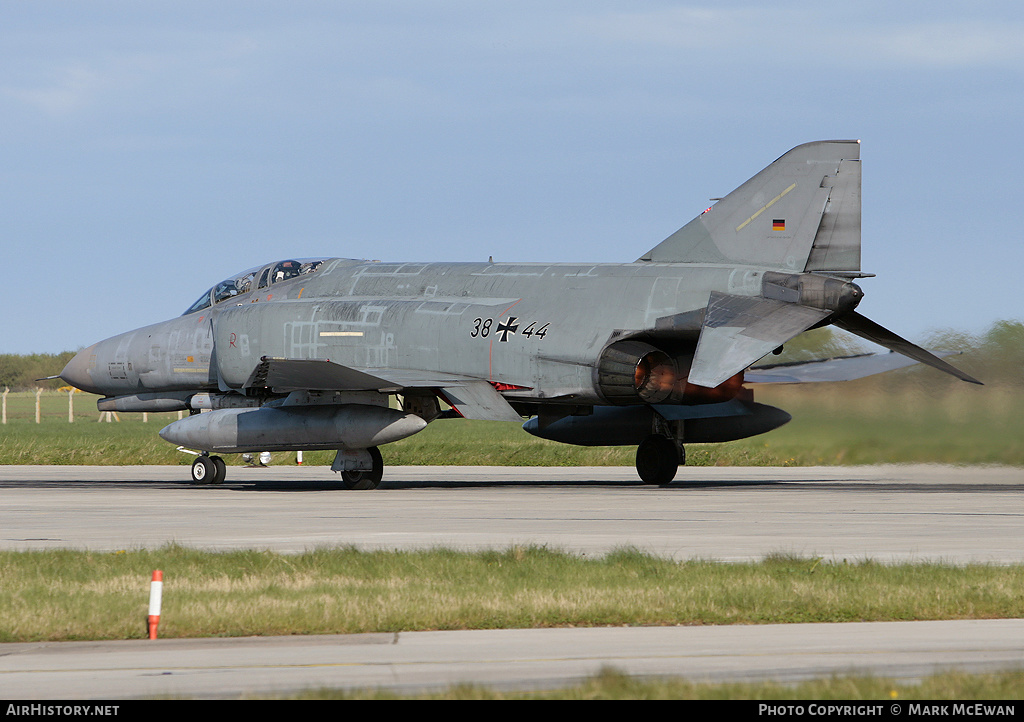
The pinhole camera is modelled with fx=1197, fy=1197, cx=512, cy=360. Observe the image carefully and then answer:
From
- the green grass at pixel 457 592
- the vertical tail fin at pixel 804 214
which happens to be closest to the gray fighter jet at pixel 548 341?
the vertical tail fin at pixel 804 214

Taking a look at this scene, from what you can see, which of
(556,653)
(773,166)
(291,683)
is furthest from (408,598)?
(773,166)

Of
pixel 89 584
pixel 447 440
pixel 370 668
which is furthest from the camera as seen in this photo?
pixel 447 440

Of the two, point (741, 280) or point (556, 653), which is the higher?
point (741, 280)

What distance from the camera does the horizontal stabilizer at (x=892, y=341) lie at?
2273 cm

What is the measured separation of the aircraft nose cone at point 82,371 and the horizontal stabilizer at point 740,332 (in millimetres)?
14544

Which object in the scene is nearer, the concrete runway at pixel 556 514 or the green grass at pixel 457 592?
the green grass at pixel 457 592

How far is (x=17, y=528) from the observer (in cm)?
1568

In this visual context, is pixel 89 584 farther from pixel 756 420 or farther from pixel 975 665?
pixel 756 420

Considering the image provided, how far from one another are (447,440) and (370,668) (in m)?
37.2

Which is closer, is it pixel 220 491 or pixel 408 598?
pixel 408 598

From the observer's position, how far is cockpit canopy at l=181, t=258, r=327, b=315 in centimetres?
2691

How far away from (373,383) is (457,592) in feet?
44.2

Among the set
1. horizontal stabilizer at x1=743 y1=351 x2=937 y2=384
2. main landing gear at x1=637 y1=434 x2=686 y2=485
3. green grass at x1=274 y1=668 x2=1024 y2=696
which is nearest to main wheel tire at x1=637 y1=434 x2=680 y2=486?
main landing gear at x1=637 y1=434 x2=686 y2=485

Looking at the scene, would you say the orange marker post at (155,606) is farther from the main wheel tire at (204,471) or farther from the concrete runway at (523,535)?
the main wheel tire at (204,471)
